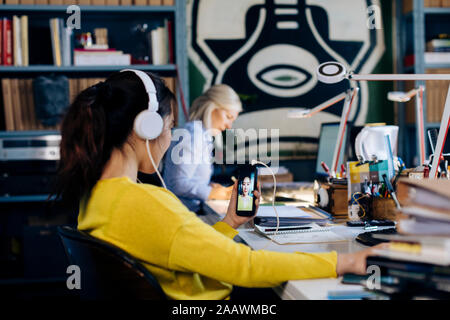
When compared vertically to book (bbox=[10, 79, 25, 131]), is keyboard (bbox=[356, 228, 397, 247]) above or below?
below

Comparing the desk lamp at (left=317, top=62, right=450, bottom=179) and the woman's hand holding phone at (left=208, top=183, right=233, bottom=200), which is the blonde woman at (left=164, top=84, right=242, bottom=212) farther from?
the desk lamp at (left=317, top=62, right=450, bottom=179)

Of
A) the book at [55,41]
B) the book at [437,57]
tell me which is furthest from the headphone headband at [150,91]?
the book at [437,57]

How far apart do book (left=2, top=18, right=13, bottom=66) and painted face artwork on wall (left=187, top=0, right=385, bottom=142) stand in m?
1.12

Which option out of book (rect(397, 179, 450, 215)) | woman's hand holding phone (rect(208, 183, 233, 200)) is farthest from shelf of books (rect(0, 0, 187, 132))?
book (rect(397, 179, 450, 215))

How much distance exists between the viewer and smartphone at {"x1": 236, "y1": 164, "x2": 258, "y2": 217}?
4.27ft

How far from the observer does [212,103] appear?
110 inches

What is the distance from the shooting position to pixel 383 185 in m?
1.54

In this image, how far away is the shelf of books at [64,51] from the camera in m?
2.89

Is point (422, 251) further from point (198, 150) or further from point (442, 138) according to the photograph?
point (198, 150)

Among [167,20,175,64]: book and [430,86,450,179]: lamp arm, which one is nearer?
[430,86,450,179]: lamp arm

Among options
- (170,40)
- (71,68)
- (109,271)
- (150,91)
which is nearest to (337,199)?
(150,91)

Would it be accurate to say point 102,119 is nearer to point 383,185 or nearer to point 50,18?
point 383,185

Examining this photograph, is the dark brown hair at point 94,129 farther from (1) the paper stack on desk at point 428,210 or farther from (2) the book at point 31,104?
(2) the book at point 31,104

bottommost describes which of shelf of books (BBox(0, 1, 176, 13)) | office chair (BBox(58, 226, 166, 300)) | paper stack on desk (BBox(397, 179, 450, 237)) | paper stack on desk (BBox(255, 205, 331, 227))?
paper stack on desk (BBox(255, 205, 331, 227))
